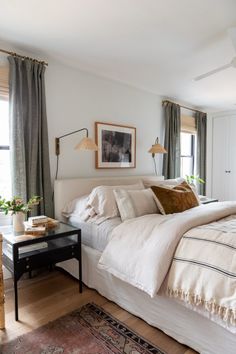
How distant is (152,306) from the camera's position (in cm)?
179

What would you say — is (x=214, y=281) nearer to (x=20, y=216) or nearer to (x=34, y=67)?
(x=20, y=216)

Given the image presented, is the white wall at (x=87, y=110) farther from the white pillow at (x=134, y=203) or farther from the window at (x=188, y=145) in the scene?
the window at (x=188, y=145)

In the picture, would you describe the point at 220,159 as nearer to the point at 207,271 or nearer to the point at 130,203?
the point at 130,203

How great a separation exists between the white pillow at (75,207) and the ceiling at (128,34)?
5.34ft

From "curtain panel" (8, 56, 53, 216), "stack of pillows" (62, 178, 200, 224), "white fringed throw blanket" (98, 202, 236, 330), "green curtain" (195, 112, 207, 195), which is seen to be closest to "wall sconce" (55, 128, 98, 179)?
"curtain panel" (8, 56, 53, 216)

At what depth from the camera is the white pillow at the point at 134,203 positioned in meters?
2.32

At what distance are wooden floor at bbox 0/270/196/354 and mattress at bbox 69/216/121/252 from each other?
456mm

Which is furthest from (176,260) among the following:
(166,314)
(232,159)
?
(232,159)


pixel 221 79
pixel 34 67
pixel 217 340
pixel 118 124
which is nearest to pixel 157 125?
pixel 118 124

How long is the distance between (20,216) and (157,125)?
2.82 meters

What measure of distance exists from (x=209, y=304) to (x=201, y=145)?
4228 mm

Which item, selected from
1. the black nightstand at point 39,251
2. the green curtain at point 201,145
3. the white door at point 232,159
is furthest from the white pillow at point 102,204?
the white door at point 232,159

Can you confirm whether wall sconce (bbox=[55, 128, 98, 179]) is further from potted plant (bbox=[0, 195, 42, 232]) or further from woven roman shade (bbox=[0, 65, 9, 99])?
potted plant (bbox=[0, 195, 42, 232])

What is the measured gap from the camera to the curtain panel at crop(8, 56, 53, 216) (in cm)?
244
